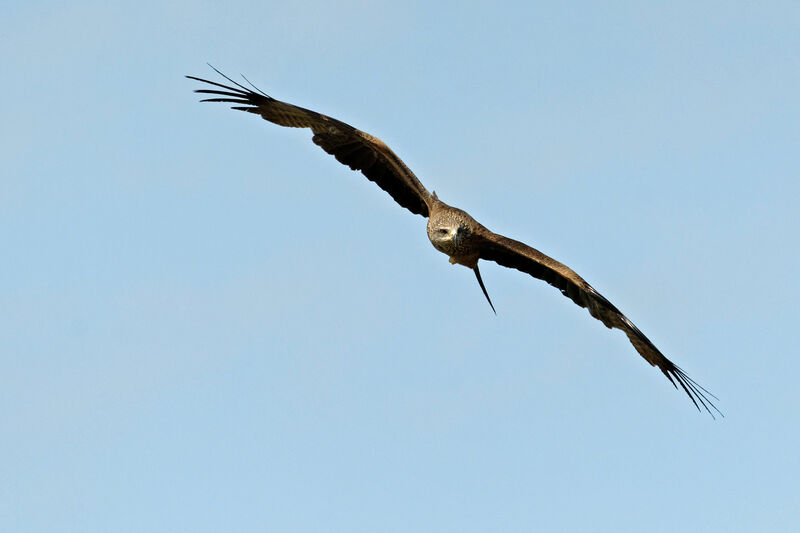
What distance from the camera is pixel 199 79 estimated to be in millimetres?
14305

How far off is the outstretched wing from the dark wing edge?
1011mm

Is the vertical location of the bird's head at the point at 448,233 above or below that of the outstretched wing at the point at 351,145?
below

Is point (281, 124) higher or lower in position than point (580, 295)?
higher

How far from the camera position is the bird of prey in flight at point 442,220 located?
552 inches

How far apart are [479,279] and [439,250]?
2.02 ft

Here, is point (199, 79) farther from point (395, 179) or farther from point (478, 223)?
point (478, 223)

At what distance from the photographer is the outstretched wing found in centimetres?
1473

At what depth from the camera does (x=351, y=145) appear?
15.1 meters

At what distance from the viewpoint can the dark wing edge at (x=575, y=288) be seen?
45.6 feet

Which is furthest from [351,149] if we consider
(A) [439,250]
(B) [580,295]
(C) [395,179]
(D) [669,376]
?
(D) [669,376]

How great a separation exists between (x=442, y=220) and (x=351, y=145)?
5.60 ft

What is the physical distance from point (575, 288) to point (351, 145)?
3.14 meters

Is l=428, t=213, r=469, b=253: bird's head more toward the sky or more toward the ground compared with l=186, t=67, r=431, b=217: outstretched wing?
more toward the ground

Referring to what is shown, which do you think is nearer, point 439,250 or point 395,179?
point 439,250
